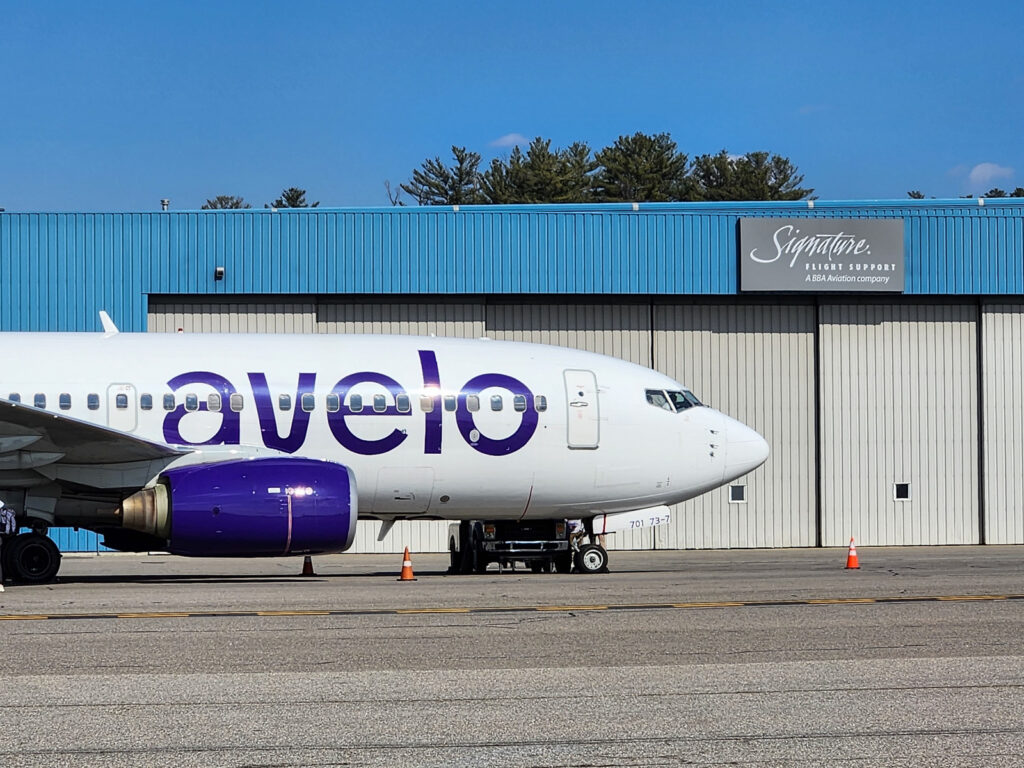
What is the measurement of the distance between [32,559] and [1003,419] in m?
26.0

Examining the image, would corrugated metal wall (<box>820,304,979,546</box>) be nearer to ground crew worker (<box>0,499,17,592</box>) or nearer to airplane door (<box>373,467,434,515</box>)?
airplane door (<box>373,467,434,515</box>)

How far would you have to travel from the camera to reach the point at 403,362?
2167 cm

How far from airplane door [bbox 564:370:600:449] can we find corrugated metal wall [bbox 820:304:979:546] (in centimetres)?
1522

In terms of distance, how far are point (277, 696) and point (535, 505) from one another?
12659mm

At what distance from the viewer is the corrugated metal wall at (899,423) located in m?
36.0

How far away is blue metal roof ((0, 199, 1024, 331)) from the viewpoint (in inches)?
1347

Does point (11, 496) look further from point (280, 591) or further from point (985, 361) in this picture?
point (985, 361)

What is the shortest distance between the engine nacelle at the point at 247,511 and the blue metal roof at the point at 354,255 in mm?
15967

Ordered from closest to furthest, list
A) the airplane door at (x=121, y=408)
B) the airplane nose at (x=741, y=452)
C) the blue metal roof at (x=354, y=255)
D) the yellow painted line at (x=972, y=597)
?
the yellow painted line at (x=972, y=597) < the airplane door at (x=121, y=408) < the airplane nose at (x=741, y=452) < the blue metal roof at (x=354, y=255)

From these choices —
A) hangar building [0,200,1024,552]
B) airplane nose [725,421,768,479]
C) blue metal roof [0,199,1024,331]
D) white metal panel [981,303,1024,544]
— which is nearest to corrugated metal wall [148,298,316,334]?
hangar building [0,200,1024,552]

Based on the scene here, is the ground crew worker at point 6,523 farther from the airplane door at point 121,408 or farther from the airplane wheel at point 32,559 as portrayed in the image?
the airplane door at point 121,408

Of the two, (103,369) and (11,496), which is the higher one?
(103,369)

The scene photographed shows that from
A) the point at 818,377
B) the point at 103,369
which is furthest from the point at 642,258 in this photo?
the point at 103,369

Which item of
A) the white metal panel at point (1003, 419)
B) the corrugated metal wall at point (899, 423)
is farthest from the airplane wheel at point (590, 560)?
the white metal panel at point (1003, 419)
